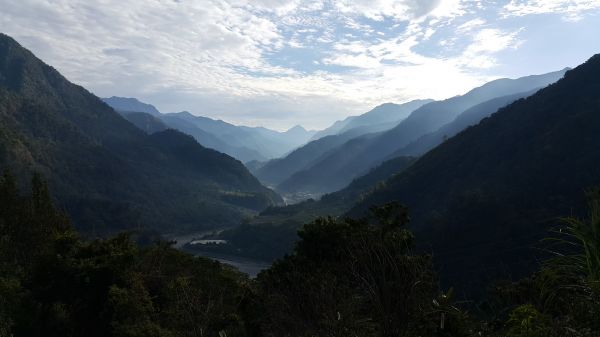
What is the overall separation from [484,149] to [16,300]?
114 m

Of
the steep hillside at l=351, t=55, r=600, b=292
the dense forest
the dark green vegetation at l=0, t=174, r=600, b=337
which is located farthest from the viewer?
the steep hillside at l=351, t=55, r=600, b=292

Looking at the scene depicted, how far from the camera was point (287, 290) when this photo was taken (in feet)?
47.0

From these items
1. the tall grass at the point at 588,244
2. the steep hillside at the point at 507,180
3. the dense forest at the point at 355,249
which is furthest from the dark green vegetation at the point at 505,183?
the tall grass at the point at 588,244

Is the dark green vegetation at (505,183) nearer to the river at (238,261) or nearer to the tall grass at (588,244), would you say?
the river at (238,261)

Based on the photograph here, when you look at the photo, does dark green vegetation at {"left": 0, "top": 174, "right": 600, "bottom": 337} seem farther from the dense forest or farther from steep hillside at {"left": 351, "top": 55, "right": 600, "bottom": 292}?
steep hillside at {"left": 351, "top": 55, "right": 600, "bottom": 292}

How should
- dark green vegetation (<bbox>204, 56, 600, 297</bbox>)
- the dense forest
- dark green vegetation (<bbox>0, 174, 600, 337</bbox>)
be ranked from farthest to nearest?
dark green vegetation (<bbox>204, 56, 600, 297</bbox>)
the dense forest
dark green vegetation (<bbox>0, 174, 600, 337</bbox>)

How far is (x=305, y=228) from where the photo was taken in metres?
27.6

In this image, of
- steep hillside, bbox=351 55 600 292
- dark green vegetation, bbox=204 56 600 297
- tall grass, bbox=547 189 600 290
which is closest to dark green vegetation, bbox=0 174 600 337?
tall grass, bbox=547 189 600 290

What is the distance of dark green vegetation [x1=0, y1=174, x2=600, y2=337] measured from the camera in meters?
5.27

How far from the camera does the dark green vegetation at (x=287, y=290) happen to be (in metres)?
5.27

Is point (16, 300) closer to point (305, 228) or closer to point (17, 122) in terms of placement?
point (305, 228)

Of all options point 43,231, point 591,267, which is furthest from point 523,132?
point 591,267

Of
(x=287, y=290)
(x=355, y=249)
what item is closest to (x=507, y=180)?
(x=287, y=290)

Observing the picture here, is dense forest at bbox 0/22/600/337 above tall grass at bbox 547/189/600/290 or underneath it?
underneath
